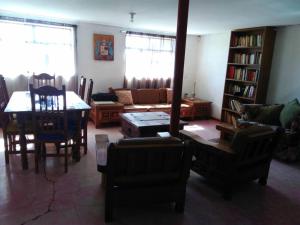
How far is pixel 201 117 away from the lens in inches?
241

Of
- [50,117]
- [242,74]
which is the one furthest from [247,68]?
[50,117]

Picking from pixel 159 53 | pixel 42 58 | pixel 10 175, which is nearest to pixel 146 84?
pixel 159 53

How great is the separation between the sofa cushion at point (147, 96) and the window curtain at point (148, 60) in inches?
6.7

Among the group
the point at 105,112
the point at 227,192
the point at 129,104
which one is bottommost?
the point at 227,192

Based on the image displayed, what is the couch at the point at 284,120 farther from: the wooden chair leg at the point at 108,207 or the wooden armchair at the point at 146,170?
the wooden chair leg at the point at 108,207

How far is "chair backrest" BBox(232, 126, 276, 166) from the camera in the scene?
2328mm

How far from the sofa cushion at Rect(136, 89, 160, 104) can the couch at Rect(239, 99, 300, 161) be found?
228cm

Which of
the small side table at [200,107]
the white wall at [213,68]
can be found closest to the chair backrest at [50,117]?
the small side table at [200,107]

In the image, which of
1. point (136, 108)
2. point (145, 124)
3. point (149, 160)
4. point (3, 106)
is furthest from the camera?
point (136, 108)

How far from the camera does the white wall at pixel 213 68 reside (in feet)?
18.8

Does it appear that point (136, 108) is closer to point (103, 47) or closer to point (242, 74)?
point (103, 47)

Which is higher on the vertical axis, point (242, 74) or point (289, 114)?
point (242, 74)

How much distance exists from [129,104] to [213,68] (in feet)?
7.71

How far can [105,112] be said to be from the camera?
4938mm
